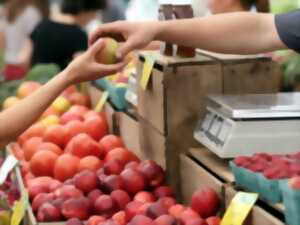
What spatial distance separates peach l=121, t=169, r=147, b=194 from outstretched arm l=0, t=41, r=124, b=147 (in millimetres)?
415

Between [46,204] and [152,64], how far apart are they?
0.61 m

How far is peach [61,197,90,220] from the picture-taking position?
2.55 metres

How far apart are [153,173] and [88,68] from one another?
19.0 inches

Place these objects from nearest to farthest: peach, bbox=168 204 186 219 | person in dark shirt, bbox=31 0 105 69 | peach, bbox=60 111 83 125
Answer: peach, bbox=168 204 186 219
peach, bbox=60 111 83 125
person in dark shirt, bbox=31 0 105 69

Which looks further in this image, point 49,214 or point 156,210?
point 49,214

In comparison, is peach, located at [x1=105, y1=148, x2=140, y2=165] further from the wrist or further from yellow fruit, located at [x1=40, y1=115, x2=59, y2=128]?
yellow fruit, located at [x1=40, y1=115, x2=59, y2=128]

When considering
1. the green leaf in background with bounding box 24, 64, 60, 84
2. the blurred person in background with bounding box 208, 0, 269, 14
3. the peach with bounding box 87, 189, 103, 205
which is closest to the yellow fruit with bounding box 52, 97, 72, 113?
the green leaf in background with bounding box 24, 64, 60, 84

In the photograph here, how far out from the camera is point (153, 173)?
2.71 m

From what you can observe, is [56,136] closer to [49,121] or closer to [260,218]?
[49,121]

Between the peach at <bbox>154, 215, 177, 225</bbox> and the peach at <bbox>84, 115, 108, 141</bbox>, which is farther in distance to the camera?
the peach at <bbox>84, 115, 108, 141</bbox>

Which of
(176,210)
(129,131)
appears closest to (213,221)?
(176,210)

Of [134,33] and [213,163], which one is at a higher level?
[134,33]

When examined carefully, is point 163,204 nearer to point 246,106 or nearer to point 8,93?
point 246,106

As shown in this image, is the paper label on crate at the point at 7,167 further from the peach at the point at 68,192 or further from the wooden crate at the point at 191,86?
the wooden crate at the point at 191,86
